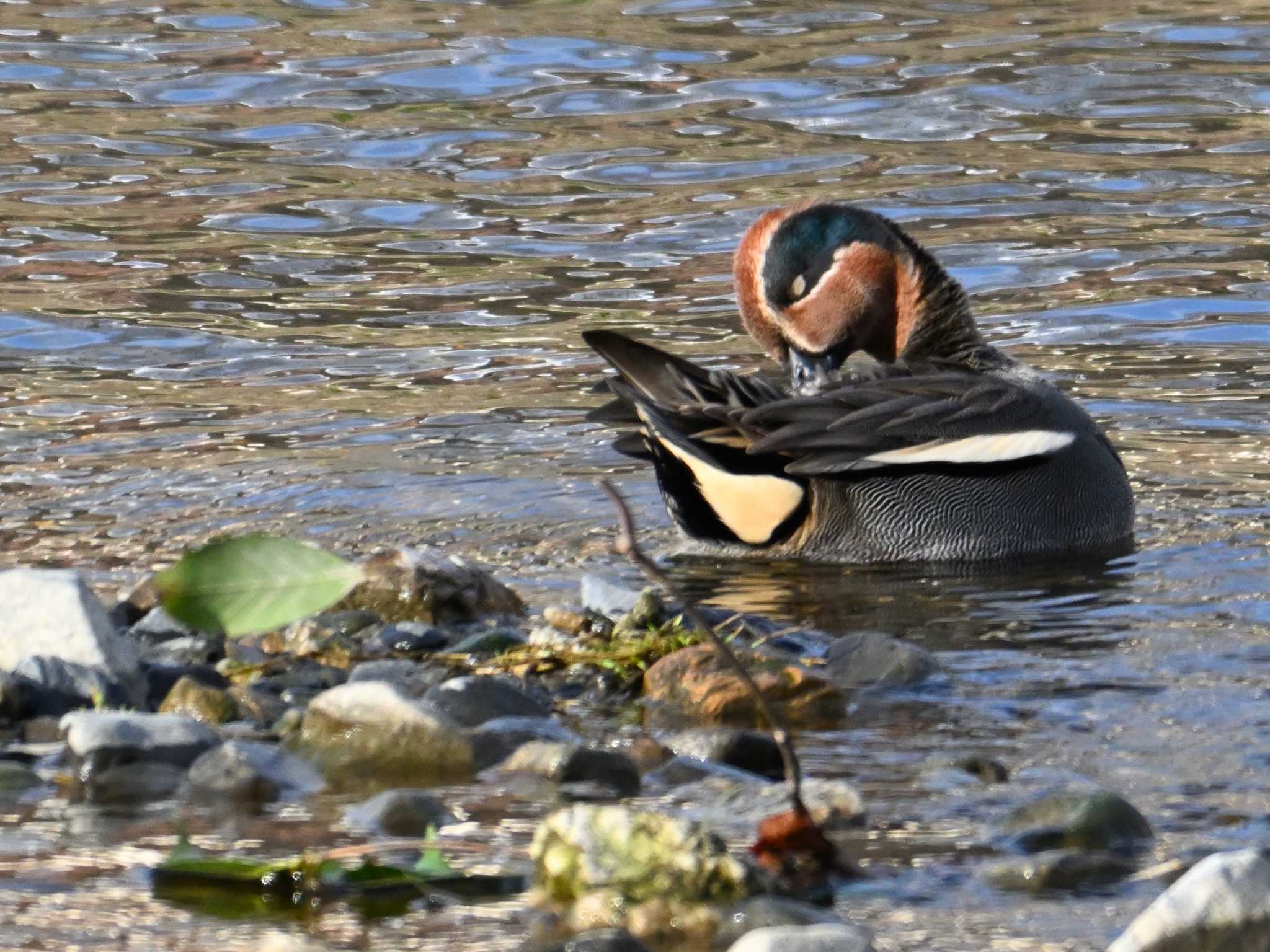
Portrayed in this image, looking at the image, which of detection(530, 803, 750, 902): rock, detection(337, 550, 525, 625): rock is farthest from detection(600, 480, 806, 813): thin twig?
detection(337, 550, 525, 625): rock

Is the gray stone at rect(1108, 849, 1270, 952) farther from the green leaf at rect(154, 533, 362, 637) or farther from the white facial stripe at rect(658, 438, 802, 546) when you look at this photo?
the white facial stripe at rect(658, 438, 802, 546)

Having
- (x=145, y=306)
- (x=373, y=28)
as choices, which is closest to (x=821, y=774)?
(x=145, y=306)

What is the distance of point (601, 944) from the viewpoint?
347 centimetres

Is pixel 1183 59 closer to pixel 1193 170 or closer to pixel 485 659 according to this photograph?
pixel 1193 170

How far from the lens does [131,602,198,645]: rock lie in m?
5.80

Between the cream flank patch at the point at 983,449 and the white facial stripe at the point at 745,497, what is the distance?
1.08 ft

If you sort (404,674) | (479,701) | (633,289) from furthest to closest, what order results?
(633,289) < (404,674) < (479,701)

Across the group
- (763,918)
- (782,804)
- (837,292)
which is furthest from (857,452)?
(763,918)

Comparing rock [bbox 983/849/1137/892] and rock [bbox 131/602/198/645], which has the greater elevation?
rock [bbox 983/849/1137/892]

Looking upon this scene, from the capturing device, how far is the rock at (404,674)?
5.30 m

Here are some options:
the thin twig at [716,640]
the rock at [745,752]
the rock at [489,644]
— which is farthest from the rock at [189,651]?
the thin twig at [716,640]

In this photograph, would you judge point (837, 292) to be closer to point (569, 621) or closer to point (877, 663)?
point (569, 621)

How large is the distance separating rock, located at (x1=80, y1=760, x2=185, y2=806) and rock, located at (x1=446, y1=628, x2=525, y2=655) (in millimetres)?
1201

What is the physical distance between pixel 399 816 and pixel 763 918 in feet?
2.85
